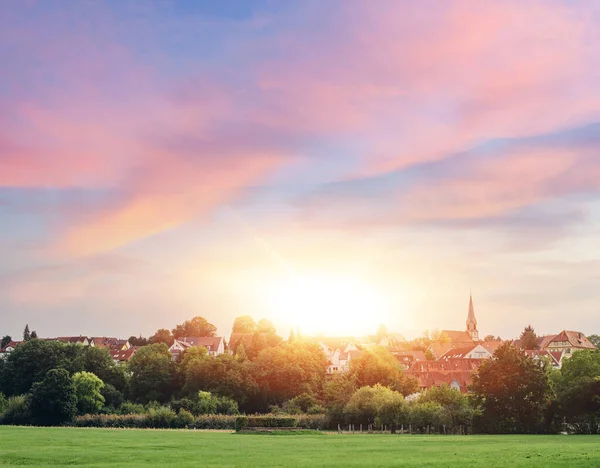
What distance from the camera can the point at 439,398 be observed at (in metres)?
87.6

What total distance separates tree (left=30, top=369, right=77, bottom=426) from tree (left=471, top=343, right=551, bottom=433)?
62.0 m

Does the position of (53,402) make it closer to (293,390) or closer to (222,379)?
(222,379)

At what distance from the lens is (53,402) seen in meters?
107

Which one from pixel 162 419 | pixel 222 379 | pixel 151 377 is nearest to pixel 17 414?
pixel 162 419

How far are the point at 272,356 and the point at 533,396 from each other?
6426 centimetres

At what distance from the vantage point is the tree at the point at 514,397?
79.0 metres

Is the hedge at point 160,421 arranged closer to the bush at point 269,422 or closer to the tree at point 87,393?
the tree at point 87,393

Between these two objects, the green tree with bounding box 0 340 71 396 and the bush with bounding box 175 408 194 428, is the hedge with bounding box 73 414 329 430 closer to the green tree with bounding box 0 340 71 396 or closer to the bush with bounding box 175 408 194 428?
the bush with bounding box 175 408 194 428

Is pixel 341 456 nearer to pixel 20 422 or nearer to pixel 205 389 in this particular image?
pixel 20 422

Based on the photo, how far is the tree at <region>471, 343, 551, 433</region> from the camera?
79000 mm

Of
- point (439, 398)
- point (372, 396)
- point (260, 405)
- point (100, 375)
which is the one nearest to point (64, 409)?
point (100, 375)

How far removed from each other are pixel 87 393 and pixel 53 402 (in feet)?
32.5

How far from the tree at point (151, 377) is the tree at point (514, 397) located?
71.2 metres

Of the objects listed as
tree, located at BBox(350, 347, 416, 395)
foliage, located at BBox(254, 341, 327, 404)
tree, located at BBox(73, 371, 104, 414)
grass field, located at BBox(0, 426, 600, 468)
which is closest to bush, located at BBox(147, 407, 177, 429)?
tree, located at BBox(73, 371, 104, 414)
